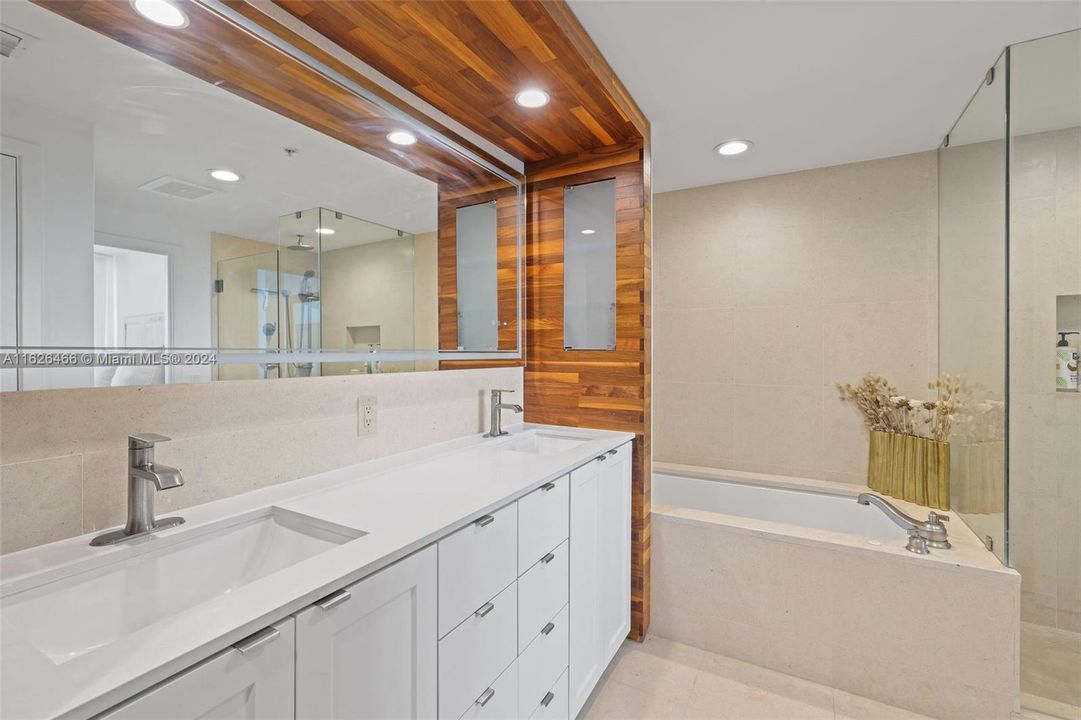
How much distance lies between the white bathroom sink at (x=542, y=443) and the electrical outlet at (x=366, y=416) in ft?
2.06

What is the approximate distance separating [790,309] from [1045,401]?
1.20 meters

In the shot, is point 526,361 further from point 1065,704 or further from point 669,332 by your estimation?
point 1065,704

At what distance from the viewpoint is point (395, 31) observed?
1390 mm

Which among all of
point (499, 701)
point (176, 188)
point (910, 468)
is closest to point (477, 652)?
point (499, 701)

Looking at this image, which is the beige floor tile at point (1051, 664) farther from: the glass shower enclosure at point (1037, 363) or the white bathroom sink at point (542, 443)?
the white bathroom sink at point (542, 443)

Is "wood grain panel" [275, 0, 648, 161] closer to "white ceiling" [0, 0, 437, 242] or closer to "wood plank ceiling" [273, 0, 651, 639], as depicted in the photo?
"wood plank ceiling" [273, 0, 651, 639]

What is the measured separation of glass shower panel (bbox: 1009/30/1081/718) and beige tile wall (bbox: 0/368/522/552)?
2.31 meters

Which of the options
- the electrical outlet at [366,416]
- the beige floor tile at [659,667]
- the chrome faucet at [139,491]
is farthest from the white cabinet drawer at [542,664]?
the chrome faucet at [139,491]

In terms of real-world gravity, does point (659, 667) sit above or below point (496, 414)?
below

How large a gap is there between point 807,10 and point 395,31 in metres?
1.23

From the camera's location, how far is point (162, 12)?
100 cm

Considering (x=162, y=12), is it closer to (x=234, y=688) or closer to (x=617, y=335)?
(x=234, y=688)

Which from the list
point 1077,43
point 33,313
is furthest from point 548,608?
point 1077,43

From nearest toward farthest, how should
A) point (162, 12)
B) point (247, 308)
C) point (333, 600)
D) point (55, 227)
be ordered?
point (333, 600) < point (55, 227) < point (162, 12) < point (247, 308)
